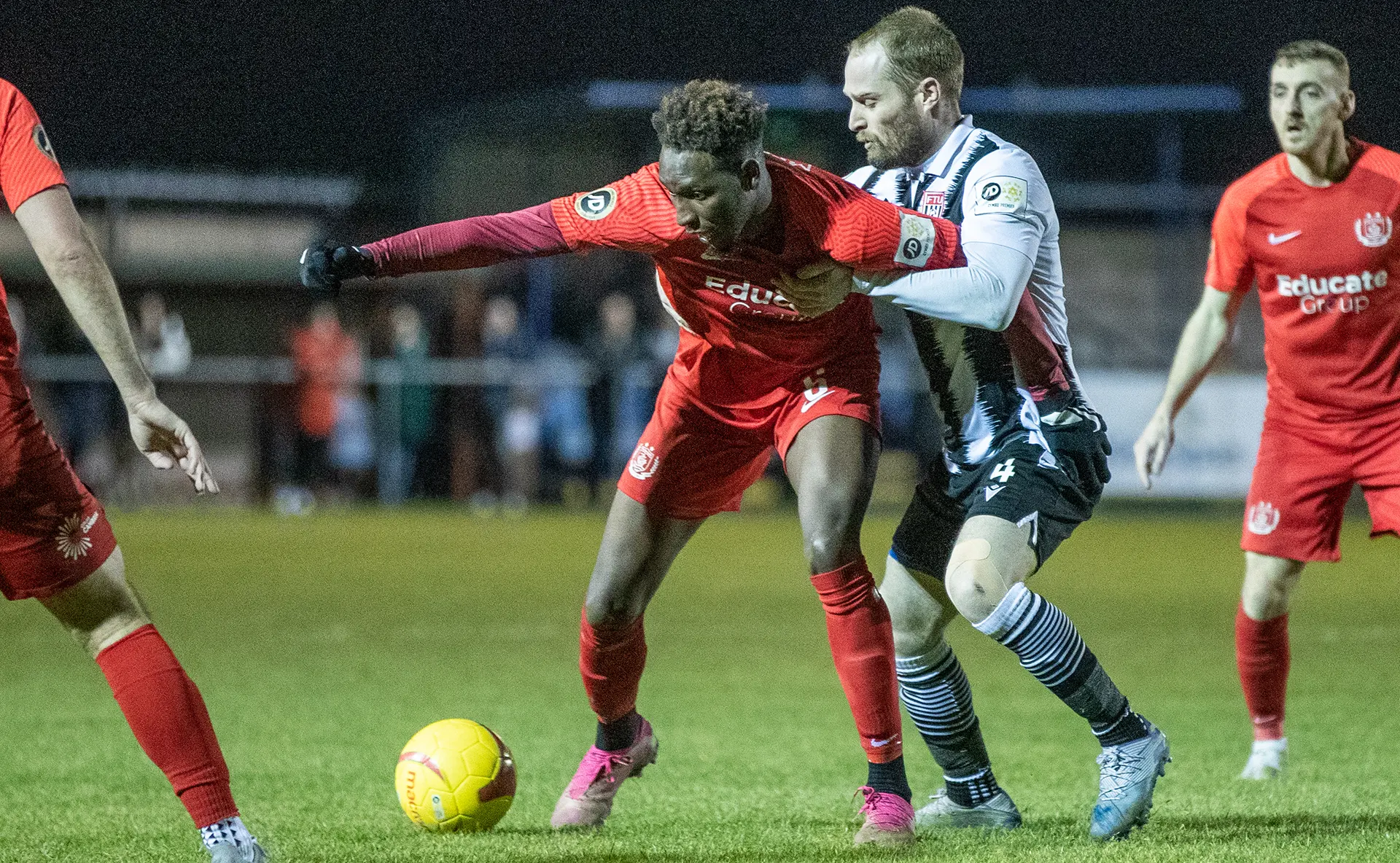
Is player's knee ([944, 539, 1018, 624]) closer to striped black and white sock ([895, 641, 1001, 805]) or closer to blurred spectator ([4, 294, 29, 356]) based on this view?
striped black and white sock ([895, 641, 1001, 805])

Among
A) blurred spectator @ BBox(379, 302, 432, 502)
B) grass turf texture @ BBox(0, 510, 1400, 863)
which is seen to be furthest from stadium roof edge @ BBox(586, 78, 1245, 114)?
grass turf texture @ BBox(0, 510, 1400, 863)

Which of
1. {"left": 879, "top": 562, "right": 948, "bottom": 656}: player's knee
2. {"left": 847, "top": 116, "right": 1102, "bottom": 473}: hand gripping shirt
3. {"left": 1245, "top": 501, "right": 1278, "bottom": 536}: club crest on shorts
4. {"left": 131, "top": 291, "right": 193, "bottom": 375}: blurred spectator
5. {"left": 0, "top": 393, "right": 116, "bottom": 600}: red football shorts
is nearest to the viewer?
{"left": 0, "top": 393, "right": 116, "bottom": 600}: red football shorts

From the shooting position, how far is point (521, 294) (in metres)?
23.1

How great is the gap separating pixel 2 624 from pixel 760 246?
7.61m

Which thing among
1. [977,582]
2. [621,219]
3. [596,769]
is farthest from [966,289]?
[596,769]

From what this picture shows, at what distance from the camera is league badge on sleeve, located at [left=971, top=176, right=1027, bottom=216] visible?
444 centimetres

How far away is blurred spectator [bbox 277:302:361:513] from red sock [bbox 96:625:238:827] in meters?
16.1

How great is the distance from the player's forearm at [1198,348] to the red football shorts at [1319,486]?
0.42 m

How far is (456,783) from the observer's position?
4785 mm

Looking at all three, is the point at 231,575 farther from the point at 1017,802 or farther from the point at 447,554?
the point at 1017,802

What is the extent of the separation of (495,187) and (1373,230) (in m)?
18.5

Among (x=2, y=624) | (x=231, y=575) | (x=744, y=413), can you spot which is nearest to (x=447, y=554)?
(x=231, y=575)

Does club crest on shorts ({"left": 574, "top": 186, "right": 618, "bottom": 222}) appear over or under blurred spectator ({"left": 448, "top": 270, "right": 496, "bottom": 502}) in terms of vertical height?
over

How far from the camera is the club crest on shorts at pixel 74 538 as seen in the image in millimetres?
3838
